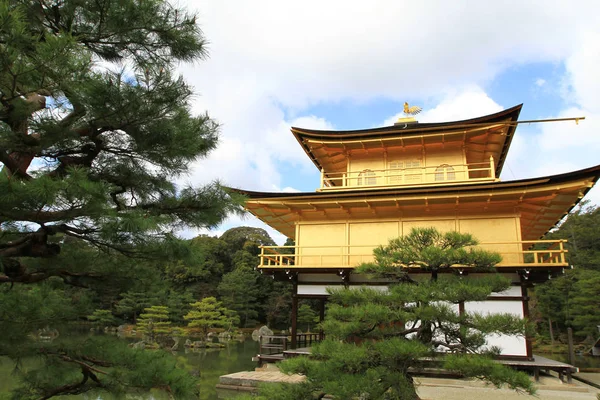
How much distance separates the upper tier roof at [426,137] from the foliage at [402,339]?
5.88 meters

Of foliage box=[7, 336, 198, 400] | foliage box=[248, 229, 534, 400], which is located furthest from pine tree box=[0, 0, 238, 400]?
foliage box=[248, 229, 534, 400]

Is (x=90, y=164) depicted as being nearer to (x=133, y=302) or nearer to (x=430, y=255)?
(x=430, y=255)

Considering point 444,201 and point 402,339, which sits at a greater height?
point 444,201

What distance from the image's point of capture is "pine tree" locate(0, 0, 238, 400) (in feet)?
7.89

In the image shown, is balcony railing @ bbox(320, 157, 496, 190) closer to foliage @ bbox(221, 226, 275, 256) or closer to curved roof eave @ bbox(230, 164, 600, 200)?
curved roof eave @ bbox(230, 164, 600, 200)

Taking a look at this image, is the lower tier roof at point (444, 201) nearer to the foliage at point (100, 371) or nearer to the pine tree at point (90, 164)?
the pine tree at point (90, 164)

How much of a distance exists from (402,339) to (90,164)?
3.65 m

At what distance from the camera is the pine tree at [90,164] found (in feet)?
7.89

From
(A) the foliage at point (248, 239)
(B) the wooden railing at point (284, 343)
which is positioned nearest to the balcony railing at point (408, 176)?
(B) the wooden railing at point (284, 343)

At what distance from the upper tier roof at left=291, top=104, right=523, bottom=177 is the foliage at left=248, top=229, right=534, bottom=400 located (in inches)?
231

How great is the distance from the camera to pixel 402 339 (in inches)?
184

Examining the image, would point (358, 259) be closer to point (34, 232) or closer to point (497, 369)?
point (497, 369)

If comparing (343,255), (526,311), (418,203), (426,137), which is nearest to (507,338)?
(526,311)

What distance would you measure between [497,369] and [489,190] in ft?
19.4
